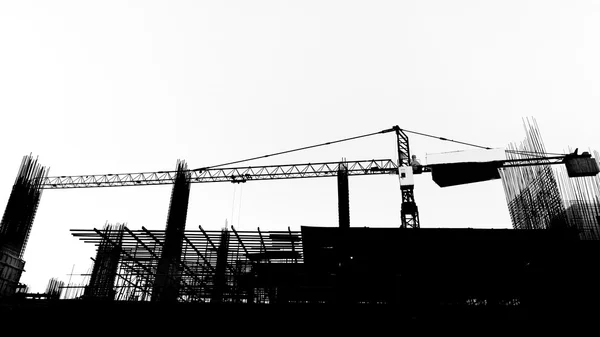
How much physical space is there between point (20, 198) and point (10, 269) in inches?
383

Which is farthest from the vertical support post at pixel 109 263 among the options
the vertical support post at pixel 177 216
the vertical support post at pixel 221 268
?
the vertical support post at pixel 221 268

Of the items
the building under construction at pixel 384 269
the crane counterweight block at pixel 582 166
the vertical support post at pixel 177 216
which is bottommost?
the building under construction at pixel 384 269

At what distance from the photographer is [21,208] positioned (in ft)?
97.0

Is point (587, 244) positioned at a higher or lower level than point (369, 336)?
higher

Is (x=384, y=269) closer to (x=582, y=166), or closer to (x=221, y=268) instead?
(x=221, y=268)

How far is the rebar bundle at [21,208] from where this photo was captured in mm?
28234

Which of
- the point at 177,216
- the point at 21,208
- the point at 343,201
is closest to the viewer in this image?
the point at 21,208

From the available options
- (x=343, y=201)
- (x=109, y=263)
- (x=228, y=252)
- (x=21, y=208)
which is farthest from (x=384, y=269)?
(x=21, y=208)

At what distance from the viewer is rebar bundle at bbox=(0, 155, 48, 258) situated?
1112 inches

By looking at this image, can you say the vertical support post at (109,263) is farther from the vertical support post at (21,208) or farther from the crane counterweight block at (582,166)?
the crane counterweight block at (582,166)

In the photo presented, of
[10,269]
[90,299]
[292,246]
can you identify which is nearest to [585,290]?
[292,246]

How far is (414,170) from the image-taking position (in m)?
45.6

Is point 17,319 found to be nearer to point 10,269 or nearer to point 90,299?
point 90,299

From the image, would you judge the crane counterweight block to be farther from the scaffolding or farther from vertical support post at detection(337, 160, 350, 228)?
the scaffolding
